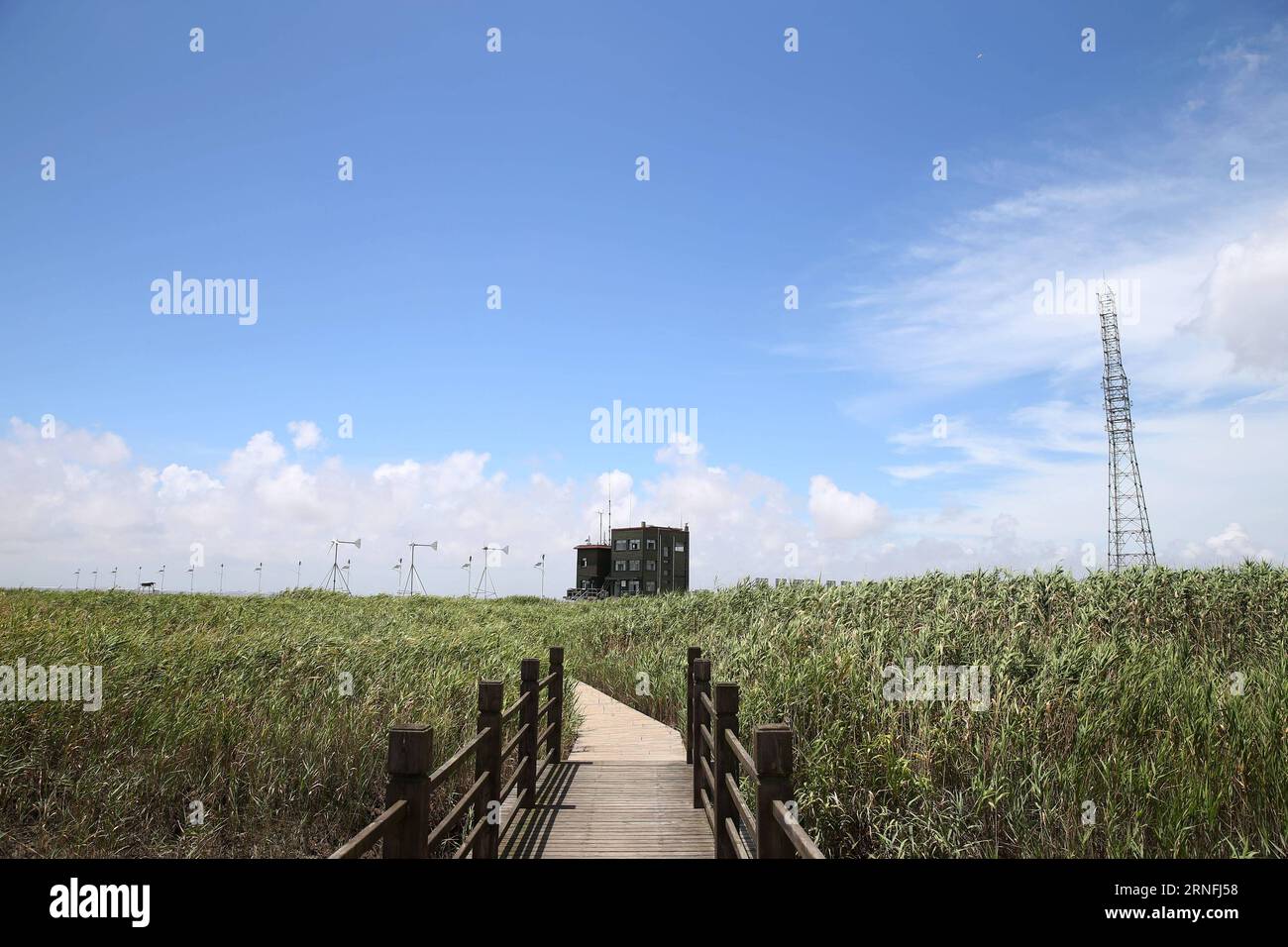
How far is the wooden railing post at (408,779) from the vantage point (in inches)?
167

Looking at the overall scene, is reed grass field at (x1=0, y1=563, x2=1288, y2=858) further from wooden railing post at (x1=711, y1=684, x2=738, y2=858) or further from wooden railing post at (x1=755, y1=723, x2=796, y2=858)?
wooden railing post at (x1=755, y1=723, x2=796, y2=858)

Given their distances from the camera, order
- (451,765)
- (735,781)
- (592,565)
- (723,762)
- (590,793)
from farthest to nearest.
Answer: (592,565)
(590,793)
(735,781)
(723,762)
(451,765)

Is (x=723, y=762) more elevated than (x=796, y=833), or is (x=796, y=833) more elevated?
(x=796, y=833)

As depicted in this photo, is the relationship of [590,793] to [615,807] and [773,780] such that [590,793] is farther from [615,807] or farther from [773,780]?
[773,780]

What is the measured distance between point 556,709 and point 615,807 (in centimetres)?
265

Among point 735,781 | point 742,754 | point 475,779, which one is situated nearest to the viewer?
point 742,754

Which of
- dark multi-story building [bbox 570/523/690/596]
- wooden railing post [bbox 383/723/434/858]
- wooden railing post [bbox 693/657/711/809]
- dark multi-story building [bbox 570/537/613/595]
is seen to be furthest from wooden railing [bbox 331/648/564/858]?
dark multi-story building [bbox 570/537/613/595]

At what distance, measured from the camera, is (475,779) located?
791 centimetres

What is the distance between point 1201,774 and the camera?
317 inches

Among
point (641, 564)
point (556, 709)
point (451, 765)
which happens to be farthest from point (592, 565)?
point (451, 765)
